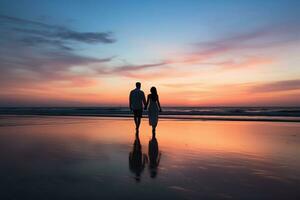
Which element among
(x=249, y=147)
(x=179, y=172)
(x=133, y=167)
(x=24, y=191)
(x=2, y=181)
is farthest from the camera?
(x=249, y=147)

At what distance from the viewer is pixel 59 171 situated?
5727 millimetres

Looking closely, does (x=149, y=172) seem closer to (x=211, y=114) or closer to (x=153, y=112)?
(x=153, y=112)

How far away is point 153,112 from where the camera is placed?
13.4m

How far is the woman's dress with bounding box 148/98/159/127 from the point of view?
13.2m

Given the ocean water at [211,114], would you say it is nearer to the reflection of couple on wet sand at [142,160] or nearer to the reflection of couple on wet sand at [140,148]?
the reflection of couple on wet sand at [140,148]

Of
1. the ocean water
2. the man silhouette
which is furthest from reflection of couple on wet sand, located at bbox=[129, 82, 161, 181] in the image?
the ocean water

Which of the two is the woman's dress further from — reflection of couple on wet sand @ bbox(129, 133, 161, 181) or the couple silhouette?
reflection of couple on wet sand @ bbox(129, 133, 161, 181)

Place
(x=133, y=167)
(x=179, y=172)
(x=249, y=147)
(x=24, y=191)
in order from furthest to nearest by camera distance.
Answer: (x=249, y=147)
(x=133, y=167)
(x=179, y=172)
(x=24, y=191)

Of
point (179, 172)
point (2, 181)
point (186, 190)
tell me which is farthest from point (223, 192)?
point (2, 181)

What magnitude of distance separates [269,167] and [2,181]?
4.71m

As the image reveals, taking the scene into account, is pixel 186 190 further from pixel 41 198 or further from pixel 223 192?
pixel 41 198

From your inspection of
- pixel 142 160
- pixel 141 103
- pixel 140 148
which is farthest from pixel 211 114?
pixel 142 160

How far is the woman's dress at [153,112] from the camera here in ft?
43.3

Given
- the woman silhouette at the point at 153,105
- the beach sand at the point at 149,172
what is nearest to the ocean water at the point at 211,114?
the woman silhouette at the point at 153,105
